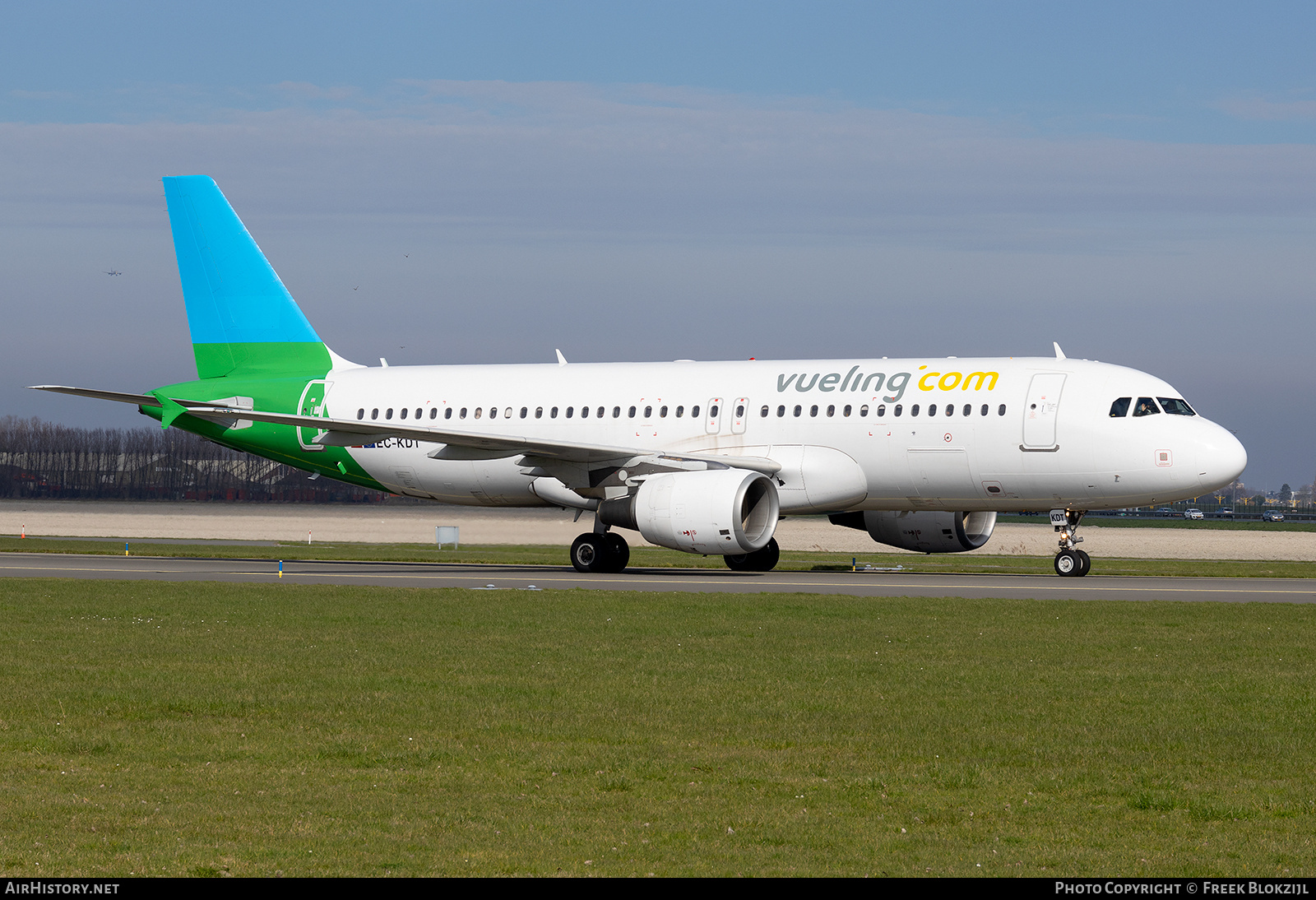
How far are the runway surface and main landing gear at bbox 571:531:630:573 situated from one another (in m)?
0.32

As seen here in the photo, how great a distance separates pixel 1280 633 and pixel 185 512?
225 feet

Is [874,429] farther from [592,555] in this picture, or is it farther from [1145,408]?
[592,555]

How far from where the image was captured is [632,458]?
29156 mm

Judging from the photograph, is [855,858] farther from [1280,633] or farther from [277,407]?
[277,407]

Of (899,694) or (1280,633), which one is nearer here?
(899,694)

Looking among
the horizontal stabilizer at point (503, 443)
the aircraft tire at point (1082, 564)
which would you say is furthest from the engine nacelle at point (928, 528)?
the horizontal stabilizer at point (503, 443)

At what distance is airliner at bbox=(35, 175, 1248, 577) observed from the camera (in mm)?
27141

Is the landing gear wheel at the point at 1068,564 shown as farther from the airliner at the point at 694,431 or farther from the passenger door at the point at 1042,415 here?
the passenger door at the point at 1042,415

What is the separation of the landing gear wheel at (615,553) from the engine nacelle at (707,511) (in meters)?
1.73

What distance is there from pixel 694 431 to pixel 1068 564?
781cm

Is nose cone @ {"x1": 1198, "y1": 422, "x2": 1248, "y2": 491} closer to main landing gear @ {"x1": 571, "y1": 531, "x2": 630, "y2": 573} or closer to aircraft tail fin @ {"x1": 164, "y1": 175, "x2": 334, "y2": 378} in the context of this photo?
main landing gear @ {"x1": 571, "y1": 531, "x2": 630, "y2": 573}
